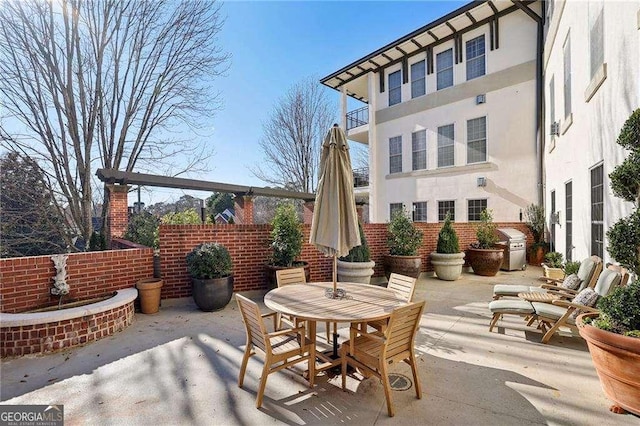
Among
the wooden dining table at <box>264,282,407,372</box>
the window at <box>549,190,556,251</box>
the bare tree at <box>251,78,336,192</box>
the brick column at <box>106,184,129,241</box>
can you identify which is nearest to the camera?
the wooden dining table at <box>264,282,407,372</box>

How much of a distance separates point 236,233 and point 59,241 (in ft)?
15.7

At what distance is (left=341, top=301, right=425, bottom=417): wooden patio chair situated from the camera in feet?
8.14

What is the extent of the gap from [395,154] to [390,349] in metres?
14.0

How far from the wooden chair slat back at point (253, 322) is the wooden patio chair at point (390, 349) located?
32.2 inches

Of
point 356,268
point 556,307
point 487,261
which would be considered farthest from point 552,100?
point 356,268

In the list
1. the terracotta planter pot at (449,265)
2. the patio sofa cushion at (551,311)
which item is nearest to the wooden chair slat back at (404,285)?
the patio sofa cushion at (551,311)

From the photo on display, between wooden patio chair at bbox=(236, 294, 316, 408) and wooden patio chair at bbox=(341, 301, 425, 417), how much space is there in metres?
0.38

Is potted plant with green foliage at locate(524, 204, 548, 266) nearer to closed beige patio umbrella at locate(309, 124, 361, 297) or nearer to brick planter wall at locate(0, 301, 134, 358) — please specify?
closed beige patio umbrella at locate(309, 124, 361, 297)

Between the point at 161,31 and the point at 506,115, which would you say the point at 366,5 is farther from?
the point at 506,115

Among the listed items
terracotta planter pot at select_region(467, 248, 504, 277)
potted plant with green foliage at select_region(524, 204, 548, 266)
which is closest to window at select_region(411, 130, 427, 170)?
potted plant with green foliage at select_region(524, 204, 548, 266)

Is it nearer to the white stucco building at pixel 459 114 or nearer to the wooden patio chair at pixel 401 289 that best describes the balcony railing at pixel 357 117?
the white stucco building at pixel 459 114

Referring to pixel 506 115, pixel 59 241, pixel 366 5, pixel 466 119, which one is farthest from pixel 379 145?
pixel 59 241

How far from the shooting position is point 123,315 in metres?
4.48

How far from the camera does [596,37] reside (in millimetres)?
4711
